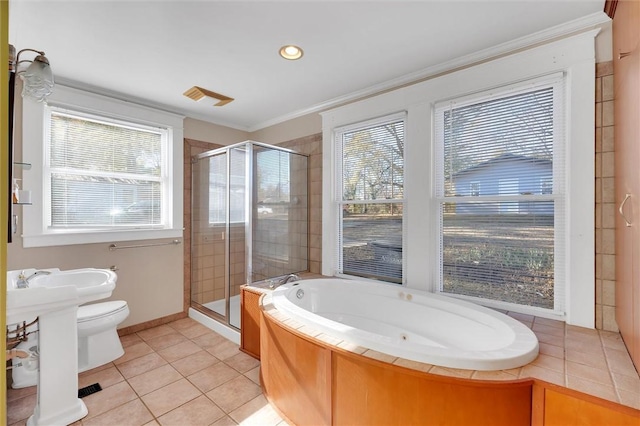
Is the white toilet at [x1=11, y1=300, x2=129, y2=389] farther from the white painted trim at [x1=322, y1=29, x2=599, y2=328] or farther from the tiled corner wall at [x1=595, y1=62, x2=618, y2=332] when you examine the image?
the tiled corner wall at [x1=595, y1=62, x2=618, y2=332]

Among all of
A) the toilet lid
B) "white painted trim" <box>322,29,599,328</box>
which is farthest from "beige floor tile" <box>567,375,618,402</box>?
the toilet lid

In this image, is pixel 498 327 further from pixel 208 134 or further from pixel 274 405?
pixel 208 134

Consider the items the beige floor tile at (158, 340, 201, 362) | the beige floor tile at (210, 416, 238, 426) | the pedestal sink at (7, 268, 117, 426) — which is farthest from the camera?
Answer: the beige floor tile at (158, 340, 201, 362)

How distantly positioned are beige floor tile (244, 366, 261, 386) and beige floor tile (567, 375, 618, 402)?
1.82 metres

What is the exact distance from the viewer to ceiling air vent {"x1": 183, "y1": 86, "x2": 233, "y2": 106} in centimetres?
262

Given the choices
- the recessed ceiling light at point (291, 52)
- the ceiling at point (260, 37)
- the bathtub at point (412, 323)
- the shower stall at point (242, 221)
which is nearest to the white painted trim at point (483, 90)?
the ceiling at point (260, 37)

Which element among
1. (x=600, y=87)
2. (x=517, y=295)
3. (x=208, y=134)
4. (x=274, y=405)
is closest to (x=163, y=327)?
(x=274, y=405)

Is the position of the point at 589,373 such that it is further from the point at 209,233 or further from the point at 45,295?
the point at 209,233

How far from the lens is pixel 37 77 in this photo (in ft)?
5.50

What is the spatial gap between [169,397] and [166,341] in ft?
3.01

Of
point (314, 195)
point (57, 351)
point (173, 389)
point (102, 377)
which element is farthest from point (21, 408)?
point (314, 195)

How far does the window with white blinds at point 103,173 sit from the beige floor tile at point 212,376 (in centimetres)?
164

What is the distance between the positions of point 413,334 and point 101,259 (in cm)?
284

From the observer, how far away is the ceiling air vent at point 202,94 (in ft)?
8.60
